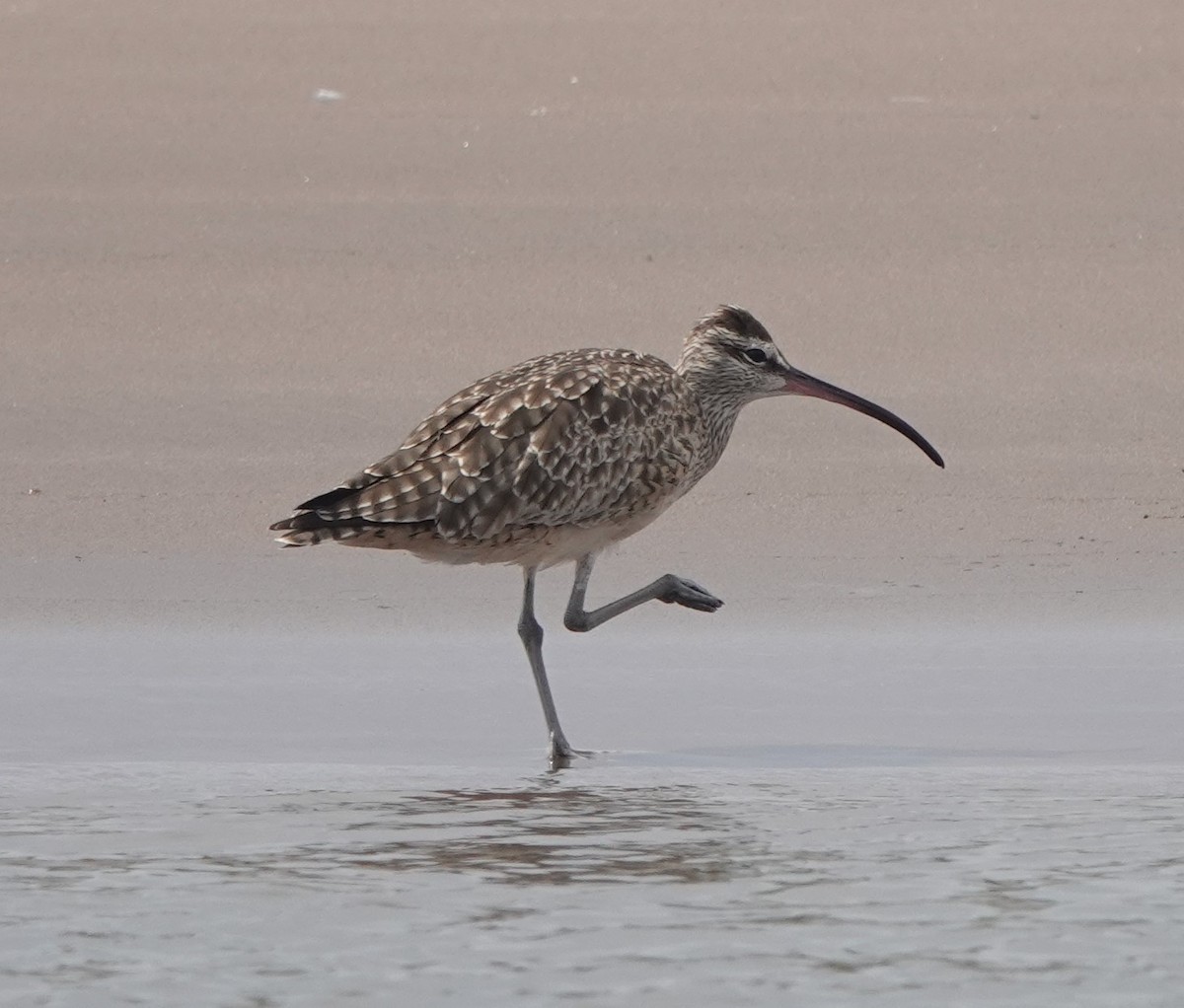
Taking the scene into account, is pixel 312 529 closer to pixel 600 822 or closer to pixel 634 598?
pixel 634 598

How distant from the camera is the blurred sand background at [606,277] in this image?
9602mm

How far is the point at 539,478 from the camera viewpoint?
793cm

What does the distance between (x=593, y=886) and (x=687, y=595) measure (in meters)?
2.07

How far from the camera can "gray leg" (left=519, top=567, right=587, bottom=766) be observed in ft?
23.9

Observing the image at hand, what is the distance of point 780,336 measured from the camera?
12820 millimetres

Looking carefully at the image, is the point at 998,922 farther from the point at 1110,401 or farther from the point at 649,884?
the point at 1110,401

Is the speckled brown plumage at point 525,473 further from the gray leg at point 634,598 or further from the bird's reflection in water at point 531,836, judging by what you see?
the bird's reflection in water at point 531,836

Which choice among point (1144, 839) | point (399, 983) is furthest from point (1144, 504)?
point (399, 983)

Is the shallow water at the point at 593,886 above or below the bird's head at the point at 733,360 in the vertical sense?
below

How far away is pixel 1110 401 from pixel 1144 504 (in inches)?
58.8

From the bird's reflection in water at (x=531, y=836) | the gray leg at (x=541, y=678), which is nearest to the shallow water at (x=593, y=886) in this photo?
the bird's reflection in water at (x=531, y=836)

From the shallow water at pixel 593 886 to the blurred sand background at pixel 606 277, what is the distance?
1800 millimetres

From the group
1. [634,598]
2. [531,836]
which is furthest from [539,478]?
[531,836]

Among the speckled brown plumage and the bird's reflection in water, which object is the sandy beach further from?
the speckled brown plumage
